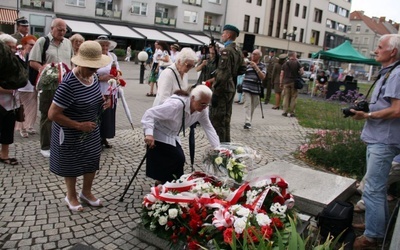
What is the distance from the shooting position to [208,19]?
4628 cm

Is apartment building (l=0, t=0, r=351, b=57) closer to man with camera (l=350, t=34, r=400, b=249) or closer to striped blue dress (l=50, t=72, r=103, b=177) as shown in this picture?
striped blue dress (l=50, t=72, r=103, b=177)

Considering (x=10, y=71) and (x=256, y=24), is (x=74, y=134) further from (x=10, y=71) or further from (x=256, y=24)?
(x=256, y=24)

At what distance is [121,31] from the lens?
3619 cm

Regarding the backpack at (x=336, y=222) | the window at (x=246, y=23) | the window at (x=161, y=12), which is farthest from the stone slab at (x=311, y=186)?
the window at (x=246, y=23)

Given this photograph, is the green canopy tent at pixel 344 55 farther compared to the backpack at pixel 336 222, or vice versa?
the green canopy tent at pixel 344 55

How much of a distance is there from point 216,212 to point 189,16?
42.8 m

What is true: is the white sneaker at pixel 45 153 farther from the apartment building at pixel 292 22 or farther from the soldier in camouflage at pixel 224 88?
the apartment building at pixel 292 22

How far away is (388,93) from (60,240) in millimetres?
3206

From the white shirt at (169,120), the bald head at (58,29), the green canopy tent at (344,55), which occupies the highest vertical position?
the green canopy tent at (344,55)

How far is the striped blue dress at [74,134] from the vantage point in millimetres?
3473

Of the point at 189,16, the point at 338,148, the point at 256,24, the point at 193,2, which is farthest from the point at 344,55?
the point at 256,24

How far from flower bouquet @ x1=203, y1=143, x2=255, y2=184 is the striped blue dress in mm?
1261

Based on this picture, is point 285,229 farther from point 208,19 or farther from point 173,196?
point 208,19

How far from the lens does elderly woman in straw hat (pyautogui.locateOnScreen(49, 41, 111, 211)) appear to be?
3.46 m
